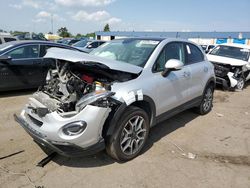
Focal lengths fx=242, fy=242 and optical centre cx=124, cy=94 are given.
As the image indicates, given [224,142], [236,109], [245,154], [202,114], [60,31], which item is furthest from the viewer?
[60,31]

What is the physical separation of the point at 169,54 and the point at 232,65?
216 inches

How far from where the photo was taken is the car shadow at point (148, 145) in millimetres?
3441

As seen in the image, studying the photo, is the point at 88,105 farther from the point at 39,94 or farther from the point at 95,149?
the point at 39,94

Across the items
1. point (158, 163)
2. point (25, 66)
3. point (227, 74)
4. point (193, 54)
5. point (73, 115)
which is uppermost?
point (193, 54)

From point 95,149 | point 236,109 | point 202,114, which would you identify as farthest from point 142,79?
point 236,109

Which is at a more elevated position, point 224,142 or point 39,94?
point 39,94

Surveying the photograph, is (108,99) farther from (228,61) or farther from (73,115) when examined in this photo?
(228,61)

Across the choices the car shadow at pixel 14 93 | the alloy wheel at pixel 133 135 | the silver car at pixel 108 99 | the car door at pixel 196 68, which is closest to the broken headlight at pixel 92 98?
the silver car at pixel 108 99

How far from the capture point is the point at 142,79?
359 centimetres

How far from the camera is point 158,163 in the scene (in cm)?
354

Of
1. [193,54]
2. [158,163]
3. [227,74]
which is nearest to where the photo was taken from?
[158,163]

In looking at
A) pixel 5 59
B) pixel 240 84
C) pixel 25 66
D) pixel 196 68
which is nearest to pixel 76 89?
pixel 196 68

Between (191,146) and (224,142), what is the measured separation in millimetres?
709

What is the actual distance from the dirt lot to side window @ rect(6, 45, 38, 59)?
2.02 m
